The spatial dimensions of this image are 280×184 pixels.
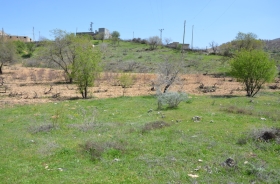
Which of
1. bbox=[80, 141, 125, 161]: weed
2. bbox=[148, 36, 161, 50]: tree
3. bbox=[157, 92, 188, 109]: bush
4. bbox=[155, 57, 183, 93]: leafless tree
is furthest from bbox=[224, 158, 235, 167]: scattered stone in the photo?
bbox=[148, 36, 161, 50]: tree

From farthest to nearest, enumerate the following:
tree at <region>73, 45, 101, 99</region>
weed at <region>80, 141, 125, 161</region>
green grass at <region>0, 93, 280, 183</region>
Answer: tree at <region>73, 45, 101, 99</region>, weed at <region>80, 141, 125, 161</region>, green grass at <region>0, 93, 280, 183</region>

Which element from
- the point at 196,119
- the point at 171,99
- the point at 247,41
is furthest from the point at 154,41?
the point at 196,119

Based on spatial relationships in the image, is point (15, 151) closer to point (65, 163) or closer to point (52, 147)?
point (52, 147)

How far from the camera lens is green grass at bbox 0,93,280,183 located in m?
5.74

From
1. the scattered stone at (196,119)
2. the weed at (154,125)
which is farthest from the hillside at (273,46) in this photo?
the weed at (154,125)

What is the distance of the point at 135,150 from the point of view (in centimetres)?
729

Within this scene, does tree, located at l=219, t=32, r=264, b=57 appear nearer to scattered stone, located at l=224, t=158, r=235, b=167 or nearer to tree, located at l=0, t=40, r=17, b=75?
tree, located at l=0, t=40, r=17, b=75

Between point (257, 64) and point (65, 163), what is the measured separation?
15.8 meters

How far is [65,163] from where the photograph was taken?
6438mm

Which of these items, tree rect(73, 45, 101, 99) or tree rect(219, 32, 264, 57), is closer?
tree rect(73, 45, 101, 99)

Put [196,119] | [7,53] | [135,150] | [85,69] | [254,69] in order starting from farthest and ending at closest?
[7,53], [85,69], [254,69], [196,119], [135,150]

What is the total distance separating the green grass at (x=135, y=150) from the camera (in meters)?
5.74

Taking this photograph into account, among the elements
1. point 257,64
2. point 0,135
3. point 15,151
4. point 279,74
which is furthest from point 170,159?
point 279,74

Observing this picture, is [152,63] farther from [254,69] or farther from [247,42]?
[254,69]
